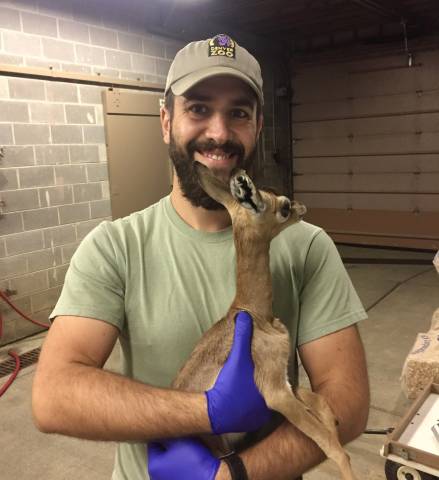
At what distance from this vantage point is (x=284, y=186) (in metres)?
10.5

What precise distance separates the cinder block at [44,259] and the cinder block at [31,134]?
3.91 ft

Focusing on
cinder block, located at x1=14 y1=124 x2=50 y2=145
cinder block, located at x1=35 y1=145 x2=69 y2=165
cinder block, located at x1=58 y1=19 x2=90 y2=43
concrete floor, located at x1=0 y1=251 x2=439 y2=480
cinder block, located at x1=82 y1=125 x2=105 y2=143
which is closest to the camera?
concrete floor, located at x1=0 y1=251 x2=439 y2=480

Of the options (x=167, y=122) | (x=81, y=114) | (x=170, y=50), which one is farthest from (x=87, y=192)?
(x=167, y=122)

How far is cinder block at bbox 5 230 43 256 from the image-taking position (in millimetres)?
5133

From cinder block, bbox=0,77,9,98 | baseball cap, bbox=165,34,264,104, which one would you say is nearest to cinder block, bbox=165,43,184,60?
cinder block, bbox=0,77,9,98

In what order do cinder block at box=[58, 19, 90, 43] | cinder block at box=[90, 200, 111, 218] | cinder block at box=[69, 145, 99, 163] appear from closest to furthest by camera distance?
cinder block at box=[58, 19, 90, 43], cinder block at box=[69, 145, 99, 163], cinder block at box=[90, 200, 111, 218]

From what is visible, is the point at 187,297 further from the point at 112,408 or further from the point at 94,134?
the point at 94,134

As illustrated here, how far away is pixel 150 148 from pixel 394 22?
527 cm

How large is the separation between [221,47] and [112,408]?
1.16m

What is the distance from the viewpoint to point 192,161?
152 centimetres

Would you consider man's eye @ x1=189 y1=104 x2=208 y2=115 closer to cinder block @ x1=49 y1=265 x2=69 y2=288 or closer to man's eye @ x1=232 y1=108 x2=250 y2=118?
man's eye @ x1=232 y1=108 x2=250 y2=118

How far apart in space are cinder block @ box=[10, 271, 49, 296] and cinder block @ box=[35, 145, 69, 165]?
1.23m

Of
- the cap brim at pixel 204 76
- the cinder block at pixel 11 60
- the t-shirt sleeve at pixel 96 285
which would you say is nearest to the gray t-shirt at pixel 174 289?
the t-shirt sleeve at pixel 96 285

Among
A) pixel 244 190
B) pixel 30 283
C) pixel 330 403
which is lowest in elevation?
pixel 30 283
